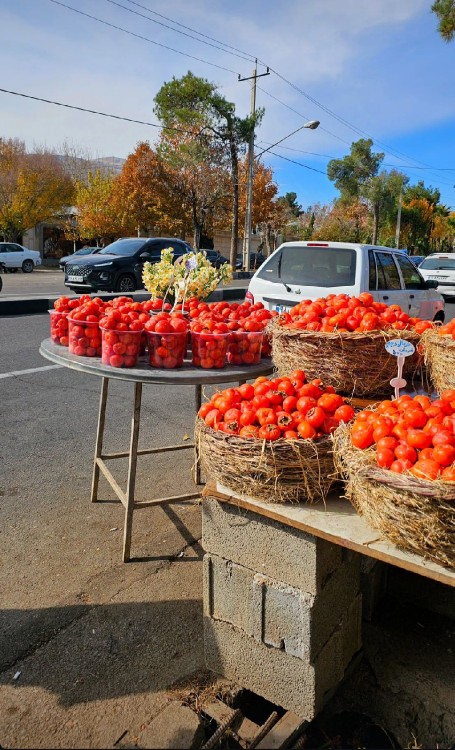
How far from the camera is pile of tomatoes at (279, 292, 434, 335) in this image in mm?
3021

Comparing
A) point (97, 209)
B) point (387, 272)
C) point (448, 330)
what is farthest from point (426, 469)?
point (97, 209)

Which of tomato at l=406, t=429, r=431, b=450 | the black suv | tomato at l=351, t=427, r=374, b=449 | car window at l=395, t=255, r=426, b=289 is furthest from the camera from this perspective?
the black suv

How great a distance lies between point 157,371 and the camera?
294 centimetres

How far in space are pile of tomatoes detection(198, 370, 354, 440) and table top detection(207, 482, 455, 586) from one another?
24cm

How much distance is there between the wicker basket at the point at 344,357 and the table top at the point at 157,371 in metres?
0.25

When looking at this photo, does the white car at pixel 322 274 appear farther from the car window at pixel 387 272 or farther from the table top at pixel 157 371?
the table top at pixel 157 371

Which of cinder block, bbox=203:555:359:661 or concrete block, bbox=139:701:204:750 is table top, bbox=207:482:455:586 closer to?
cinder block, bbox=203:555:359:661

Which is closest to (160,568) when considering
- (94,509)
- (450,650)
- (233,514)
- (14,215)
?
(94,509)

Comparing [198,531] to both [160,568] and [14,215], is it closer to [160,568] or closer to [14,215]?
[160,568]

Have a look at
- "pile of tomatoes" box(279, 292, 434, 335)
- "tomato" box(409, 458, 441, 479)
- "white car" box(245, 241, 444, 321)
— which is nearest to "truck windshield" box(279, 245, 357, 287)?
"white car" box(245, 241, 444, 321)

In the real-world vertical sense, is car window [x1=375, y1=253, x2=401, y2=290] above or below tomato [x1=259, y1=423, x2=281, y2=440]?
above

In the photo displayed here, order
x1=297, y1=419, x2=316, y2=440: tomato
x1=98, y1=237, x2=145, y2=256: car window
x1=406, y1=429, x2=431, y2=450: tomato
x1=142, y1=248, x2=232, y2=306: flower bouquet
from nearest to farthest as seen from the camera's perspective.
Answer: x1=406, y1=429, x2=431, y2=450: tomato, x1=297, y1=419, x2=316, y2=440: tomato, x1=142, y1=248, x2=232, y2=306: flower bouquet, x1=98, y1=237, x2=145, y2=256: car window

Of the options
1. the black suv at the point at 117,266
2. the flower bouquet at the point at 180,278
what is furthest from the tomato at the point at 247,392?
the black suv at the point at 117,266

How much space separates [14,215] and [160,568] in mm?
39916
